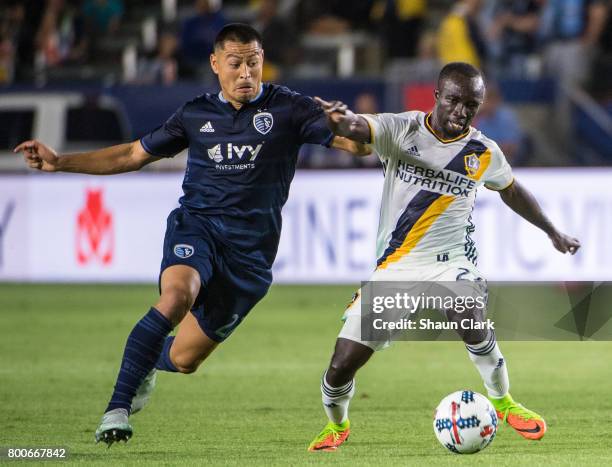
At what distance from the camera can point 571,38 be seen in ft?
60.1

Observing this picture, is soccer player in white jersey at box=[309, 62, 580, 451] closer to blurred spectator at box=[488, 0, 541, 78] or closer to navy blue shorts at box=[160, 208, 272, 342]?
navy blue shorts at box=[160, 208, 272, 342]

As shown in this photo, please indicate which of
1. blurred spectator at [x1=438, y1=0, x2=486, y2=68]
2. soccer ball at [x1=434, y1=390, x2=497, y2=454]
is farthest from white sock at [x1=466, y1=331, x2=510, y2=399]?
blurred spectator at [x1=438, y1=0, x2=486, y2=68]

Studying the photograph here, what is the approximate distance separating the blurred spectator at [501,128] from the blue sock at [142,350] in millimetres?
10205

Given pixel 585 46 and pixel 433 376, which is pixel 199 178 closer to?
pixel 433 376

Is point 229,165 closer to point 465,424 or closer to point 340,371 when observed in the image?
point 340,371

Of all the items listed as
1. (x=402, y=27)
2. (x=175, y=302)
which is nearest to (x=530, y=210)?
(x=175, y=302)

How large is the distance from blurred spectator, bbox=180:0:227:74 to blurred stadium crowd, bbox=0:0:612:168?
0.02 meters

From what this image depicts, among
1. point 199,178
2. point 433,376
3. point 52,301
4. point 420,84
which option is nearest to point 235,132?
point 199,178

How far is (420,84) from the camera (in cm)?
1733

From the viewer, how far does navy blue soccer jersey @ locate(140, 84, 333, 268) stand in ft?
24.9

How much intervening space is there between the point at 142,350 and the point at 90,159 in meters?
1.35

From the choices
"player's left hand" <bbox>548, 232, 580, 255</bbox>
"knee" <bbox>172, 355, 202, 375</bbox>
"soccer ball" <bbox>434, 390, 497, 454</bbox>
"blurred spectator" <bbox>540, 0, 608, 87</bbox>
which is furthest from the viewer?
"blurred spectator" <bbox>540, 0, 608, 87</bbox>

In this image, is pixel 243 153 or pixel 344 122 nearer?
pixel 344 122

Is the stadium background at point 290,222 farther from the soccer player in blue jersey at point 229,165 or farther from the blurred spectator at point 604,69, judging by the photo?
the soccer player in blue jersey at point 229,165
